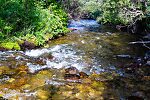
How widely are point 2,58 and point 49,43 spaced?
3640 mm

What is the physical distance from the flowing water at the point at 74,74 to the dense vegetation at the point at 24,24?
31.9 inches

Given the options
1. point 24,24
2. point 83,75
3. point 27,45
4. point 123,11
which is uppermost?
point 123,11

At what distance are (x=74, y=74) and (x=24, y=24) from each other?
5.78 m

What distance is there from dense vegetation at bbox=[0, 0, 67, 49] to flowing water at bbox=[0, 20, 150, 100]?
811 mm

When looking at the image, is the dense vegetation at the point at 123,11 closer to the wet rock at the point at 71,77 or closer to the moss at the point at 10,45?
the wet rock at the point at 71,77

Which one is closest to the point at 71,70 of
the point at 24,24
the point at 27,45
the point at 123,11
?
the point at 27,45

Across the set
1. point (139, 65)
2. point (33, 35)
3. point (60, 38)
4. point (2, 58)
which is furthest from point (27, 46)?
point (139, 65)

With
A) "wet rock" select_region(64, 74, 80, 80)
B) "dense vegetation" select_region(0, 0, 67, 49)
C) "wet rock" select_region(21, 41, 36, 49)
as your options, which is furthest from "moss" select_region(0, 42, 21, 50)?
"wet rock" select_region(64, 74, 80, 80)

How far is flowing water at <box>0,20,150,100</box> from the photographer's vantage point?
24.9 ft

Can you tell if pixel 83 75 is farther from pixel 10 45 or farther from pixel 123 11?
pixel 123 11

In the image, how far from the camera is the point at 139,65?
10242 millimetres

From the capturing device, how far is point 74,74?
9.05 meters

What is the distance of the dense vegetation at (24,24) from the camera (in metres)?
12.6

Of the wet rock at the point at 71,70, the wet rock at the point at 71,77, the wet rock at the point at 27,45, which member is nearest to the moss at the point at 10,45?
the wet rock at the point at 27,45
